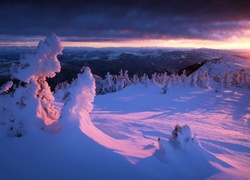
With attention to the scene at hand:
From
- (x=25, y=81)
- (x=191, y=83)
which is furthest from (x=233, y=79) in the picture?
(x=25, y=81)

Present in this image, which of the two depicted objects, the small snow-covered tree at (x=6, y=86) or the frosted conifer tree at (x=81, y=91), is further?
the frosted conifer tree at (x=81, y=91)

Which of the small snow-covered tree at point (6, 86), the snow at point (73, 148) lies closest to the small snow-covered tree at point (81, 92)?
the snow at point (73, 148)

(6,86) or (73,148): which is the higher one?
(6,86)

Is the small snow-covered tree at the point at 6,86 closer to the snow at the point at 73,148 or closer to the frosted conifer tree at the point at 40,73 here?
the snow at the point at 73,148

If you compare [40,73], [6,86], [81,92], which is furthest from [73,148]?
[6,86]

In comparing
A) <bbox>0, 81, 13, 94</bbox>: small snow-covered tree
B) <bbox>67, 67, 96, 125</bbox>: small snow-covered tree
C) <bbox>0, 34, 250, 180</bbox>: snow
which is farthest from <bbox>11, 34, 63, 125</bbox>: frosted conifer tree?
<bbox>67, 67, 96, 125</bbox>: small snow-covered tree

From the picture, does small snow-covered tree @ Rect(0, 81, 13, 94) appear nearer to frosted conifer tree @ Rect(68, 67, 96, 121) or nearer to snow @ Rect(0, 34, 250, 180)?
snow @ Rect(0, 34, 250, 180)

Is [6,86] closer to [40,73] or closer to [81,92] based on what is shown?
[40,73]

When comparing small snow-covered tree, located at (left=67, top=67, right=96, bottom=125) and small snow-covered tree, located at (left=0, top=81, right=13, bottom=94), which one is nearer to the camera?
small snow-covered tree, located at (left=0, top=81, right=13, bottom=94)

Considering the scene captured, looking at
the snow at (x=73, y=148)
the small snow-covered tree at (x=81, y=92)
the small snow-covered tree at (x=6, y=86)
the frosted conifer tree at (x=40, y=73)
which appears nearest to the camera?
the snow at (x=73, y=148)

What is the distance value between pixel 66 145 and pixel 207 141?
9.20 meters

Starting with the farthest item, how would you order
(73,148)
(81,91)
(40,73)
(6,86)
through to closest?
(81,91) < (40,73) < (6,86) < (73,148)

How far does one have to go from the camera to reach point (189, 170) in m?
7.20

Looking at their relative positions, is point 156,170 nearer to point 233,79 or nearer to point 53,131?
point 53,131
